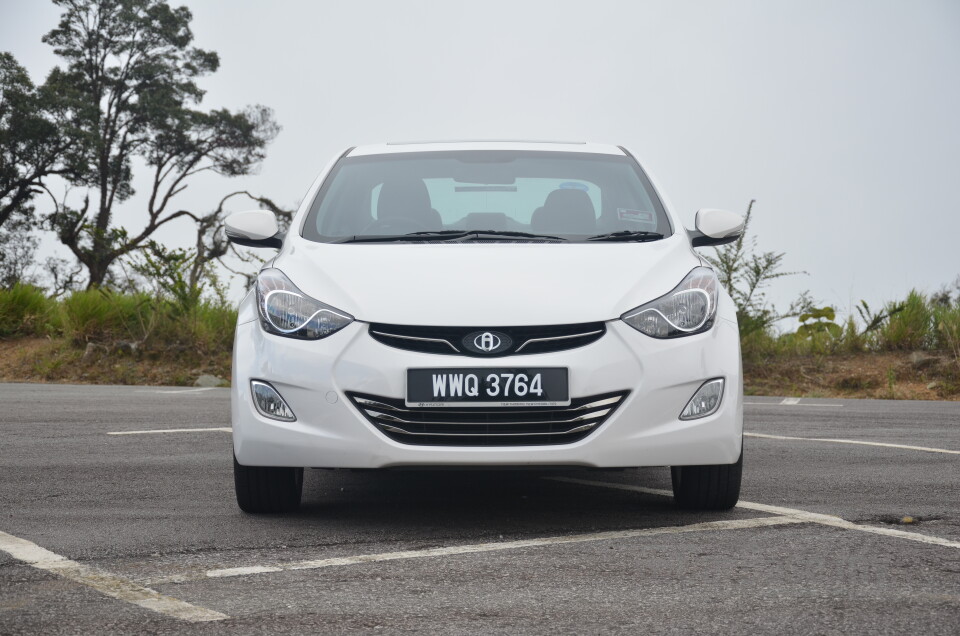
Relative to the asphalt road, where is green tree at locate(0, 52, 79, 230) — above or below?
above

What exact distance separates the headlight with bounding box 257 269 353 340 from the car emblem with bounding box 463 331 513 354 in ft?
1.52

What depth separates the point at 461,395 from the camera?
429 centimetres

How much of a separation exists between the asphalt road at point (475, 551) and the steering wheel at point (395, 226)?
1220mm

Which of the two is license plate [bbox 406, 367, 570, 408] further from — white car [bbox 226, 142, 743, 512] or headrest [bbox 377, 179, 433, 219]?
headrest [bbox 377, 179, 433, 219]

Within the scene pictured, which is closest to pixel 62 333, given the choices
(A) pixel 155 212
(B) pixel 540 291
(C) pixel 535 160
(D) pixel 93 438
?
(D) pixel 93 438

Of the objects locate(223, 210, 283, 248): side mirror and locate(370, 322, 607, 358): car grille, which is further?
locate(223, 210, 283, 248): side mirror

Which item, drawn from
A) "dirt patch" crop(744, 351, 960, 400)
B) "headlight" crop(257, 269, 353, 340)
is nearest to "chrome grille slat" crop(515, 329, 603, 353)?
"headlight" crop(257, 269, 353, 340)

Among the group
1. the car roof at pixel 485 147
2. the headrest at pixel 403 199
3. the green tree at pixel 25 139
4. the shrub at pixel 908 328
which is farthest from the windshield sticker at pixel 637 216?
the green tree at pixel 25 139

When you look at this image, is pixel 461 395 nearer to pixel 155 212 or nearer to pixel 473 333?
pixel 473 333

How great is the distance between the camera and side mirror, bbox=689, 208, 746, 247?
5469 mm

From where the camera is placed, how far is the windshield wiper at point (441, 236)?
5.12 m

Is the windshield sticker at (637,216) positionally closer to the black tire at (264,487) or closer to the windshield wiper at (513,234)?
the windshield wiper at (513,234)

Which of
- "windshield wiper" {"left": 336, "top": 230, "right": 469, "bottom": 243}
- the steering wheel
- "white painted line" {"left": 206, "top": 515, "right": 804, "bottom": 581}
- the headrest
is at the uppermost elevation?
the headrest

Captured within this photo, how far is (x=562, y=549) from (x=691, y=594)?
751 mm
